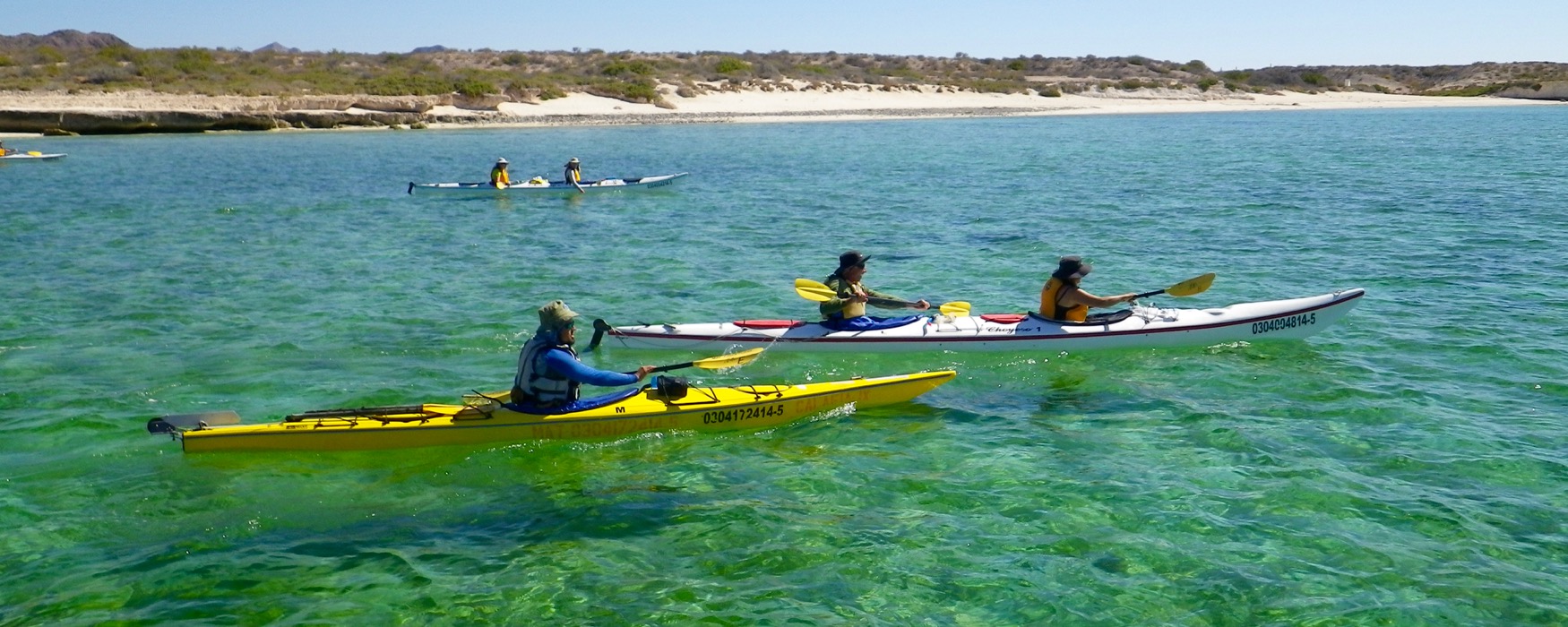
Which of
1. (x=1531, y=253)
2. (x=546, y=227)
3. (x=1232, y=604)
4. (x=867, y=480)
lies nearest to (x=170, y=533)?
(x=867, y=480)

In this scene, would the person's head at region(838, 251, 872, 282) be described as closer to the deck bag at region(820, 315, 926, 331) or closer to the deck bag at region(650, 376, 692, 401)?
the deck bag at region(820, 315, 926, 331)

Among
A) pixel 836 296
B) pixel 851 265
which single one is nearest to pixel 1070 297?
pixel 851 265

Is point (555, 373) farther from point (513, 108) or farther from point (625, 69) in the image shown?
point (625, 69)

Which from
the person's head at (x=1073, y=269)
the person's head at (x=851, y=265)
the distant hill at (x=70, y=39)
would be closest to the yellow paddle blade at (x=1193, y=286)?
the person's head at (x=1073, y=269)

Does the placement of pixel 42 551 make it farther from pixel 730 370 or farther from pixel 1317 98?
pixel 1317 98

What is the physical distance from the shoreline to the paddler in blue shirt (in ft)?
149

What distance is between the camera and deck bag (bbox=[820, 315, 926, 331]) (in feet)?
39.2

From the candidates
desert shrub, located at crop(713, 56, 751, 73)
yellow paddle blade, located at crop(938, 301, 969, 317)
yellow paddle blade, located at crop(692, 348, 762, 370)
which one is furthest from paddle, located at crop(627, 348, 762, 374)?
desert shrub, located at crop(713, 56, 751, 73)

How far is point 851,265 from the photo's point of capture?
11.8 metres

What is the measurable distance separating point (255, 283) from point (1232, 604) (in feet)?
44.9

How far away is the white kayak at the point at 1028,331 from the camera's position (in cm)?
1178

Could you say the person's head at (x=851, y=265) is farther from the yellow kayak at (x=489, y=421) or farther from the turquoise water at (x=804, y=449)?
the yellow kayak at (x=489, y=421)

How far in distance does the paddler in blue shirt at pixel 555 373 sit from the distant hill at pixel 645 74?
162 ft

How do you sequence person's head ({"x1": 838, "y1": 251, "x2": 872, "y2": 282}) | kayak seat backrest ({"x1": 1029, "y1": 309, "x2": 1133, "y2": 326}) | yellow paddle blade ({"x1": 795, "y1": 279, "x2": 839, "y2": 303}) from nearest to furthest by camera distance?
person's head ({"x1": 838, "y1": 251, "x2": 872, "y2": 282})
kayak seat backrest ({"x1": 1029, "y1": 309, "x2": 1133, "y2": 326})
yellow paddle blade ({"x1": 795, "y1": 279, "x2": 839, "y2": 303})
